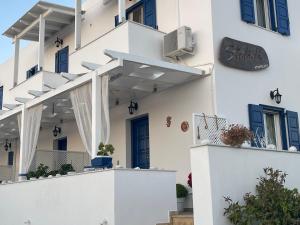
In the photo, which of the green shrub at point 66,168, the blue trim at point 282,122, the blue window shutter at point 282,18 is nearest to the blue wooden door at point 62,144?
the green shrub at point 66,168

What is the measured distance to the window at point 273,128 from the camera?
1174 cm

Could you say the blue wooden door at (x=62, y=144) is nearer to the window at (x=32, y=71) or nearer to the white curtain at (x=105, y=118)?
the window at (x=32, y=71)

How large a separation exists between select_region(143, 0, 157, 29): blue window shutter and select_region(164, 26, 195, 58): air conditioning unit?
58.0 inches

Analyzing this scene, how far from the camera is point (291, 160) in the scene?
8883mm

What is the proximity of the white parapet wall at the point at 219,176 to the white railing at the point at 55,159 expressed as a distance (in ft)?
23.6

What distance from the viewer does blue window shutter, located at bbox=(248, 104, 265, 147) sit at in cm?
1095

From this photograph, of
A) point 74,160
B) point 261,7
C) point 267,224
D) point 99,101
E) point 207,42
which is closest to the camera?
point 267,224

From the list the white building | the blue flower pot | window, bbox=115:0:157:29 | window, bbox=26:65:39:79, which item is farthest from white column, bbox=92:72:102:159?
window, bbox=26:65:39:79

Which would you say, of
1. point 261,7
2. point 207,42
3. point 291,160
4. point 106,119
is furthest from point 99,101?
point 261,7

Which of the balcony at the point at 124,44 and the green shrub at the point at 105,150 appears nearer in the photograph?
the green shrub at the point at 105,150

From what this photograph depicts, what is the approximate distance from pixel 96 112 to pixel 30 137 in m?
3.90

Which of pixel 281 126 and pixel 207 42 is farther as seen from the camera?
pixel 281 126

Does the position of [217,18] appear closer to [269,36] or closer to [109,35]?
[269,36]

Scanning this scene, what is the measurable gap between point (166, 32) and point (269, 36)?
9.65ft
